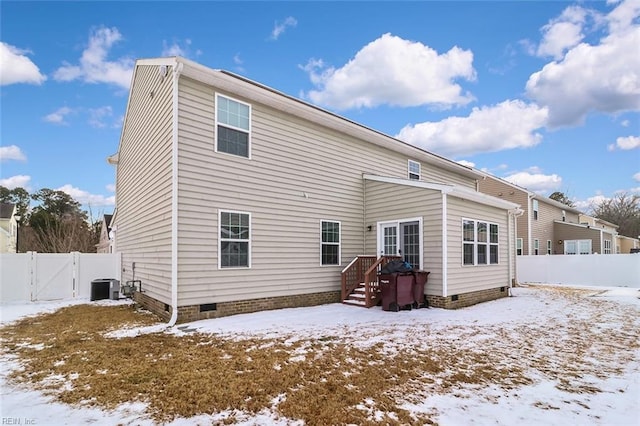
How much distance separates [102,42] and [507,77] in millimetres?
16206

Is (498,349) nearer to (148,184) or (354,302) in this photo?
(354,302)

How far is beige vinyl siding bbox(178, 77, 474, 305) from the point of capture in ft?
24.5

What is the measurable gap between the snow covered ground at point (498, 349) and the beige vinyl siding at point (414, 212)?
4.15ft

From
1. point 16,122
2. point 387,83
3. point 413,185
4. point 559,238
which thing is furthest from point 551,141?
point 16,122

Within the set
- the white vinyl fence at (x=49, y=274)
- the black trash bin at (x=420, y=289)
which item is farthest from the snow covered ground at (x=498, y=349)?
the white vinyl fence at (x=49, y=274)

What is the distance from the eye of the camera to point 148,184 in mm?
9289

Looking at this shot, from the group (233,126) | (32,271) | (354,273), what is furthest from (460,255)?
(32,271)

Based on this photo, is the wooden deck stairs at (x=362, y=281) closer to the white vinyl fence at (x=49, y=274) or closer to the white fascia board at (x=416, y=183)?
the white fascia board at (x=416, y=183)

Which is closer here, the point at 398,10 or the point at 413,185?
the point at 413,185

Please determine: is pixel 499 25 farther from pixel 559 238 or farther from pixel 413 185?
pixel 559 238

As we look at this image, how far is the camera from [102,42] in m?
12.0

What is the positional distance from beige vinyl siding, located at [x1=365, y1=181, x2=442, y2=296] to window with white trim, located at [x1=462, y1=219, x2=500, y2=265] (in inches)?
45.2

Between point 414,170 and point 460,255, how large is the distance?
16.4 ft

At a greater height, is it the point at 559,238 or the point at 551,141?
the point at 551,141
